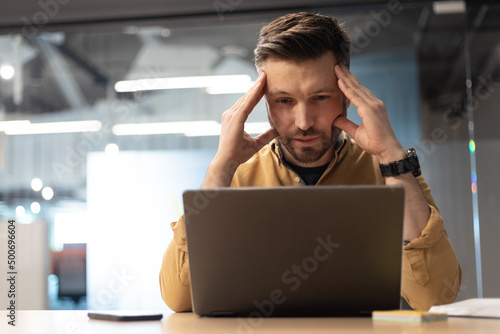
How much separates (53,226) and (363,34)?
9.25 feet

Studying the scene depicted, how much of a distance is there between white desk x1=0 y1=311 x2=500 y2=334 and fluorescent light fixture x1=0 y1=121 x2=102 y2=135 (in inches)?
138

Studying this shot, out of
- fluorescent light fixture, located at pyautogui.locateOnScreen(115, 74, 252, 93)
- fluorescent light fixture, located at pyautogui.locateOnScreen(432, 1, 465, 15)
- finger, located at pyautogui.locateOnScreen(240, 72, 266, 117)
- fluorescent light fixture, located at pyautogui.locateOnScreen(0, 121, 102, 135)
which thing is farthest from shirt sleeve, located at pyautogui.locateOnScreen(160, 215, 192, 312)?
fluorescent light fixture, located at pyautogui.locateOnScreen(432, 1, 465, 15)

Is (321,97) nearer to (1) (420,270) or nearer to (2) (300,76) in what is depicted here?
(2) (300,76)

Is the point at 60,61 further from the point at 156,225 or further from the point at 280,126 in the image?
the point at 280,126

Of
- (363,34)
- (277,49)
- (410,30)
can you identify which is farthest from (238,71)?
(277,49)

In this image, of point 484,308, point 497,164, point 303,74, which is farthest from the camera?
point 497,164

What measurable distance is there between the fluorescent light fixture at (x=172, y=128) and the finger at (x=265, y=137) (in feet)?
7.85

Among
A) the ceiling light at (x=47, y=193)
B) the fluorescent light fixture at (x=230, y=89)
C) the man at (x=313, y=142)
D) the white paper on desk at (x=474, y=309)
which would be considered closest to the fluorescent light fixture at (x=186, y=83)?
the fluorescent light fixture at (x=230, y=89)

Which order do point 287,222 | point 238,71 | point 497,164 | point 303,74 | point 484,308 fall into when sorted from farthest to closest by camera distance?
point 238,71 → point 497,164 → point 303,74 → point 484,308 → point 287,222

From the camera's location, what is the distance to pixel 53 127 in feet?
15.1

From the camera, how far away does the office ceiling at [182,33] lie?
4164 millimetres

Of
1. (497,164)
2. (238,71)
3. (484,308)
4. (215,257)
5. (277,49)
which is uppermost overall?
(238,71)

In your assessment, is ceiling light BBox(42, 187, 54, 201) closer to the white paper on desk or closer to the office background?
the office background

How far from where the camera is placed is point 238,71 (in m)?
4.45
